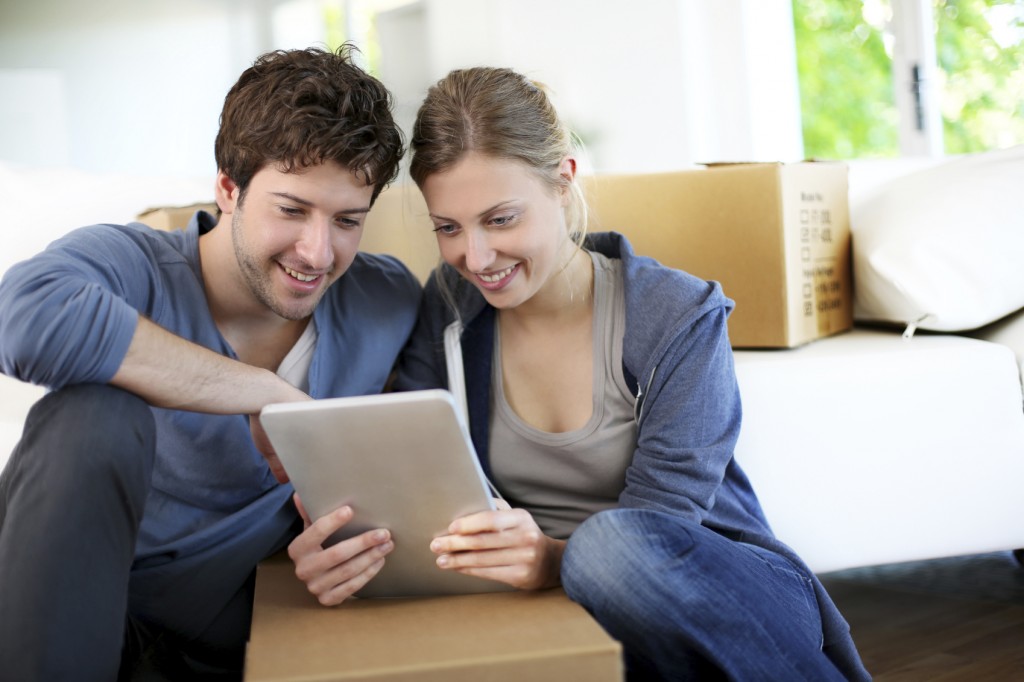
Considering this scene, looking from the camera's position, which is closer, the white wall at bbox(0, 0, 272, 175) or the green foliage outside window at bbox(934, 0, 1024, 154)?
the green foliage outside window at bbox(934, 0, 1024, 154)

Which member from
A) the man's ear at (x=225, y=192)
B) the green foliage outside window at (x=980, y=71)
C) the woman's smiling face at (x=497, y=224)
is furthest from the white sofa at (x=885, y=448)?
the green foliage outside window at (x=980, y=71)

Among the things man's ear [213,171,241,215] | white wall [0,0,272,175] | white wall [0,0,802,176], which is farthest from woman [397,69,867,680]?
white wall [0,0,272,175]

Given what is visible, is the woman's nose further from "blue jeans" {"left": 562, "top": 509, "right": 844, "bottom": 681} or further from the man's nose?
"blue jeans" {"left": 562, "top": 509, "right": 844, "bottom": 681}

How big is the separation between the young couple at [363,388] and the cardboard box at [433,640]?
0.12 ft

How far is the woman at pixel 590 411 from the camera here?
97 cm

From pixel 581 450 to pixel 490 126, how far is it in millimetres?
379

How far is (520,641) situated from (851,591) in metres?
1.10

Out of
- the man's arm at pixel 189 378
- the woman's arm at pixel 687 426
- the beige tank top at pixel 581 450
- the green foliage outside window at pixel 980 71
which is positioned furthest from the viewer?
the green foliage outside window at pixel 980 71

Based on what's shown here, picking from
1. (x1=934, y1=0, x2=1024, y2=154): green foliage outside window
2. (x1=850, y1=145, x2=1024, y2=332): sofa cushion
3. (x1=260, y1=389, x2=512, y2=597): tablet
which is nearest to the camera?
(x1=260, y1=389, x2=512, y2=597): tablet

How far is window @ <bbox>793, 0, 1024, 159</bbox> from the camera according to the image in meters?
3.57

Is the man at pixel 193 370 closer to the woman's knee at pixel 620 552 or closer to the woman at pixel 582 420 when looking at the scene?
the woman at pixel 582 420

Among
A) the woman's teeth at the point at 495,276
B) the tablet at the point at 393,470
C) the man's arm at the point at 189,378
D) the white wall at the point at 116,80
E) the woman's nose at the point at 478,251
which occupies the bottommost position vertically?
the tablet at the point at 393,470

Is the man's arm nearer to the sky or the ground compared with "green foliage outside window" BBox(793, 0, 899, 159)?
nearer to the ground

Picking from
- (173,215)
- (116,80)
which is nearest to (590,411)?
(173,215)
